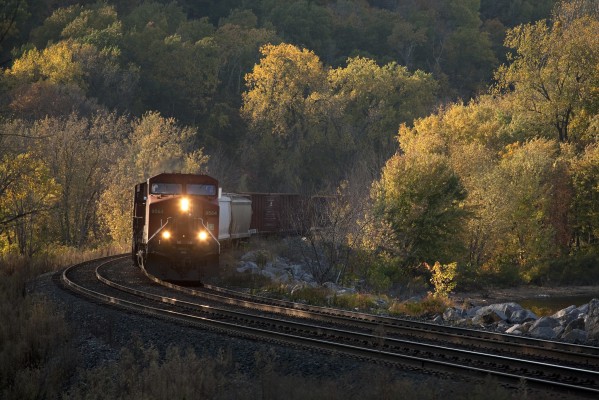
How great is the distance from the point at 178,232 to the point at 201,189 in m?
2.37

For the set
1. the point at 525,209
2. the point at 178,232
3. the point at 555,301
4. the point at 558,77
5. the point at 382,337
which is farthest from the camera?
the point at 558,77

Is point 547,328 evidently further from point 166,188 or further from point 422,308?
point 166,188

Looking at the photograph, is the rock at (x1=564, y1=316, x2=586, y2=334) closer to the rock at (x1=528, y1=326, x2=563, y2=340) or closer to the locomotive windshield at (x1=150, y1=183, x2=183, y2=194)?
the rock at (x1=528, y1=326, x2=563, y2=340)

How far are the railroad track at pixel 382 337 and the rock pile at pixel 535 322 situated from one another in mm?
2778

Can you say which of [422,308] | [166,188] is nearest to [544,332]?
[422,308]

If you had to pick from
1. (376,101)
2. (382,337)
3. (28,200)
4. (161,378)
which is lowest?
(161,378)

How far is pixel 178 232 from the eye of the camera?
87.4ft

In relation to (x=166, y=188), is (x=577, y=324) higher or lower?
lower

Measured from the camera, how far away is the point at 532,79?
63.1 meters

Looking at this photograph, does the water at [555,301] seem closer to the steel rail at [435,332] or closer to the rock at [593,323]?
the rock at [593,323]

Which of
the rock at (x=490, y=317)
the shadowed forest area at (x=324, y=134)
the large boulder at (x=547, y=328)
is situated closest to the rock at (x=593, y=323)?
the large boulder at (x=547, y=328)

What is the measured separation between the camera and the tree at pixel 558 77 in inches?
2438

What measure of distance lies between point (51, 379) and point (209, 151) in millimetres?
78858

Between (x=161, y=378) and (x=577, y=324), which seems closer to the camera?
(x=161, y=378)
